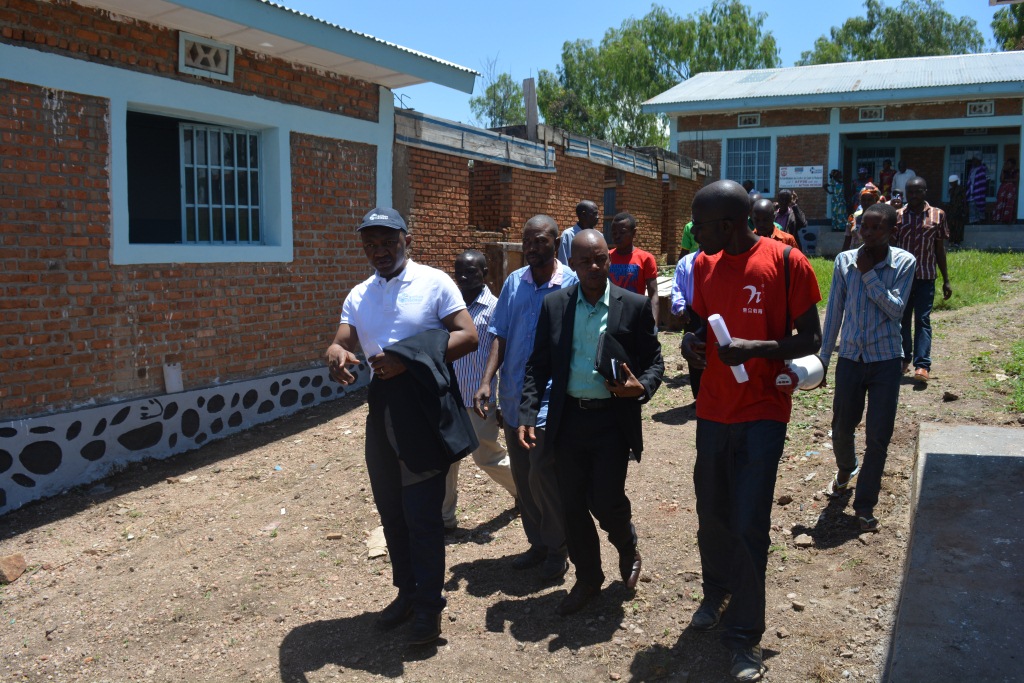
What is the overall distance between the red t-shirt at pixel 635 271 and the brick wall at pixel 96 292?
3127 mm

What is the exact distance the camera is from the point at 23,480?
19.5 feet

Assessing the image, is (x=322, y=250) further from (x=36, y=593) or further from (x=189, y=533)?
(x=36, y=593)

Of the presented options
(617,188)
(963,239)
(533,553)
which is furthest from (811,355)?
(963,239)

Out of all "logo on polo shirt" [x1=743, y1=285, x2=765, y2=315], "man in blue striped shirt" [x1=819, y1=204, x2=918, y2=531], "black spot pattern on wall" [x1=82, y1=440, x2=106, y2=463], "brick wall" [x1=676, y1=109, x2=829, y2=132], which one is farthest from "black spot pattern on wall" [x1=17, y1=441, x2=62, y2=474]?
"brick wall" [x1=676, y1=109, x2=829, y2=132]

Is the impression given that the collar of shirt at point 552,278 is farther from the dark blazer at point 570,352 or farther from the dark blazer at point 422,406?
the dark blazer at point 422,406

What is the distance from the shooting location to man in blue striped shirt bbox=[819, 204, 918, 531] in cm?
477

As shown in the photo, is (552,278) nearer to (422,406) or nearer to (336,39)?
(422,406)

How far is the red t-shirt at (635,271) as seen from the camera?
656 cm

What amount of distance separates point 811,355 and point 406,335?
5.79 ft

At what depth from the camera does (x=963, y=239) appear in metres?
19.0

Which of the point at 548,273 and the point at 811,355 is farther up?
the point at 548,273

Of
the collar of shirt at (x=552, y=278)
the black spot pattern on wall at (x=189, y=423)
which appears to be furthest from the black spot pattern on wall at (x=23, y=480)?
the collar of shirt at (x=552, y=278)

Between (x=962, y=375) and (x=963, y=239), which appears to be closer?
(x=962, y=375)

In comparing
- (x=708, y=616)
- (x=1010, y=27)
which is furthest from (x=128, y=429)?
(x=1010, y=27)
